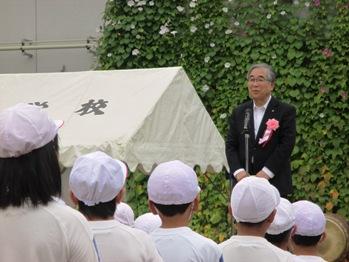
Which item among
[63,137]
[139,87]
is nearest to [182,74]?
[139,87]

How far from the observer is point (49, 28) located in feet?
33.3

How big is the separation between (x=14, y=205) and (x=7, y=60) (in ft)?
27.0

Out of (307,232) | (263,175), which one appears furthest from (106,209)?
(263,175)

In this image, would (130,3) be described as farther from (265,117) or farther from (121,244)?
(121,244)

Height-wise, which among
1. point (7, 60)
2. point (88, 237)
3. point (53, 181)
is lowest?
point (7, 60)

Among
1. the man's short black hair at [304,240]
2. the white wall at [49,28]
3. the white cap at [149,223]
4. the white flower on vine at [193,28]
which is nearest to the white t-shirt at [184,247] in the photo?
the man's short black hair at [304,240]

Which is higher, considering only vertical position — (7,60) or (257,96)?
(257,96)

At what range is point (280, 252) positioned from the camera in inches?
139

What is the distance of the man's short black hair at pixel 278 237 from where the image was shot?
384 cm

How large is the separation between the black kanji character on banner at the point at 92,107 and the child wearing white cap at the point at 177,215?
2.80 metres

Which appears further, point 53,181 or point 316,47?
point 316,47

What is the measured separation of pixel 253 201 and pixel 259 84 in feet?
9.73

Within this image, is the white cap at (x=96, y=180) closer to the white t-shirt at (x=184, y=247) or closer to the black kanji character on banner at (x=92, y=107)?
the white t-shirt at (x=184, y=247)

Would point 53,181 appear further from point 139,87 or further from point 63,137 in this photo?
point 139,87
